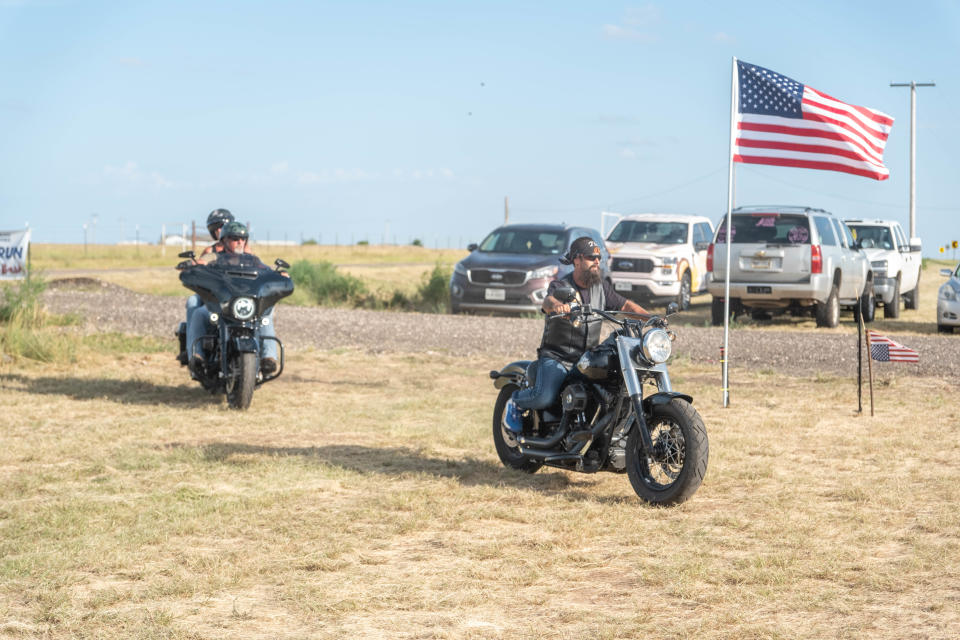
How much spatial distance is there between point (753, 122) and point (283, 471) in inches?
234

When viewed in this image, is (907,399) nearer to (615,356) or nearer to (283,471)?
(615,356)

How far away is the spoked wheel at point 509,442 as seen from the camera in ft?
25.8

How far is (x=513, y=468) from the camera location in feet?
26.3

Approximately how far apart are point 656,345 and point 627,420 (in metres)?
0.51

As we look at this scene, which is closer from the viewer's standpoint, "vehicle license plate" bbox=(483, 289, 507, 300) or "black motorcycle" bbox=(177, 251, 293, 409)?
"black motorcycle" bbox=(177, 251, 293, 409)

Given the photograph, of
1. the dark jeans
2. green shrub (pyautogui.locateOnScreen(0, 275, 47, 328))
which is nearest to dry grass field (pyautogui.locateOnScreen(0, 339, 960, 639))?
the dark jeans

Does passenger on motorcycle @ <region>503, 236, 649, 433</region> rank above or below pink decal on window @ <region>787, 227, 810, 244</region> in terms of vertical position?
below

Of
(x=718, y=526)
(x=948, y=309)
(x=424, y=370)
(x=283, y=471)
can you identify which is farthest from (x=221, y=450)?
(x=948, y=309)

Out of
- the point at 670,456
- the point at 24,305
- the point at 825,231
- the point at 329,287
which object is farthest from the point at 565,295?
the point at 329,287

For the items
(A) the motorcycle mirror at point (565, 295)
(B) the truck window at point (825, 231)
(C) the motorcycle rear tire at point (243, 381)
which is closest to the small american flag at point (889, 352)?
(A) the motorcycle mirror at point (565, 295)

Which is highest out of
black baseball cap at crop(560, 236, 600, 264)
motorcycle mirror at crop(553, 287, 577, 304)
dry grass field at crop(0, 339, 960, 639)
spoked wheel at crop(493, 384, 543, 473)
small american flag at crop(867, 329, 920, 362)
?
black baseball cap at crop(560, 236, 600, 264)

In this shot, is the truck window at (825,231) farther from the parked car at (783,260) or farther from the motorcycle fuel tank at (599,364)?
the motorcycle fuel tank at (599,364)

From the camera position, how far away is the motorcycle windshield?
33.8 feet

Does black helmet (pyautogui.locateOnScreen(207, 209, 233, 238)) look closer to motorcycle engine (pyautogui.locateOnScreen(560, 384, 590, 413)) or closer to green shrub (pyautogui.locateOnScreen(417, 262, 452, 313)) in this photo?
motorcycle engine (pyautogui.locateOnScreen(560, 384, 590, 413))
